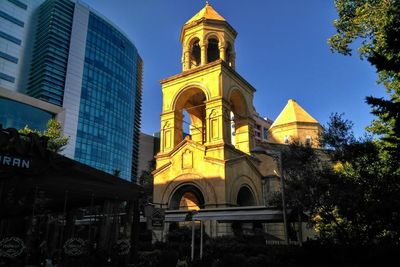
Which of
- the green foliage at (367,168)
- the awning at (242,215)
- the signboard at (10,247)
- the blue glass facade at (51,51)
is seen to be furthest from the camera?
the blue glass facade at (51,51)

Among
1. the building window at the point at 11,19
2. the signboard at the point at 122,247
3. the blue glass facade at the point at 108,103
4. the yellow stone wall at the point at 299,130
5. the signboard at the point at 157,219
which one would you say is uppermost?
the building window at the point at 11,19

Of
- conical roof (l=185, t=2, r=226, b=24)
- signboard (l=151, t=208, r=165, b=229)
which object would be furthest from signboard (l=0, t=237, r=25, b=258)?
conical roof (l=185, t=2, r=226, b=24)

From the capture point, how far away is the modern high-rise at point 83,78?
73312 millimetres

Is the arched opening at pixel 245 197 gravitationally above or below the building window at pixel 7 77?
below

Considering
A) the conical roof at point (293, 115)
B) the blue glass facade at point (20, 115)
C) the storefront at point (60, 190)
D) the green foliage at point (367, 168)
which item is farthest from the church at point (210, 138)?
the blue glass facade at point (20, 115)

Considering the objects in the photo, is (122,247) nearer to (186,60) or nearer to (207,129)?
(207,129)

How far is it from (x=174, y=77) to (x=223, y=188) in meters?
10.3

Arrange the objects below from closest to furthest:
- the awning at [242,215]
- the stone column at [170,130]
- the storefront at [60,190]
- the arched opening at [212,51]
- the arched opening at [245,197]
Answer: the storefront at [60,190]
the awning at [242,215]
the arched opening at [245,197]
the stone column at [170,130]
the arched opening at [212,51]

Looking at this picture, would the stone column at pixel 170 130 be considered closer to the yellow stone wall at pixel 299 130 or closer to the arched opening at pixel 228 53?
the arched opening at pixel 228 53

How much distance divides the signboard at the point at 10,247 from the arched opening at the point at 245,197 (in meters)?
17.3

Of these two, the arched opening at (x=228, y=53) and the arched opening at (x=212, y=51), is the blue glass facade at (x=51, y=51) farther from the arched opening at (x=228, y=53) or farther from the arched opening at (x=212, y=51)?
the arched opening at (x=228, y=53)

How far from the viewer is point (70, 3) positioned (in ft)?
268

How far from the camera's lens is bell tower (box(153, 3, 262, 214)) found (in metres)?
22.4

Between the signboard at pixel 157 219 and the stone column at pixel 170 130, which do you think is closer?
the signboard at pixel 157 219
